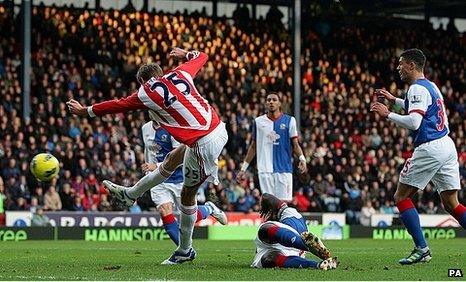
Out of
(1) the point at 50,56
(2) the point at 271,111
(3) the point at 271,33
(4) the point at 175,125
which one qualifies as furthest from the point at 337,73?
(4) the point at 175,125

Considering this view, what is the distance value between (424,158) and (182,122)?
291 cm

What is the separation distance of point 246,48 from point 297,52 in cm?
338

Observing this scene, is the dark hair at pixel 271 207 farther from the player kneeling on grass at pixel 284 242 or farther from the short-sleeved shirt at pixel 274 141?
the short-sleeved shirt at pixel 274 141

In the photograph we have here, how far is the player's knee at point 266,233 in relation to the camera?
11.7 meters

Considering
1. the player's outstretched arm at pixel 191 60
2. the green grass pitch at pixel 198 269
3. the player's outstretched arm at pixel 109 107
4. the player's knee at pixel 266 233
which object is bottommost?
the green grass pitch at pixel 198 269

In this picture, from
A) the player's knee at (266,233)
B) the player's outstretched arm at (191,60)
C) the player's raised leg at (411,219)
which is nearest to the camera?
the player's knee at (266,233)

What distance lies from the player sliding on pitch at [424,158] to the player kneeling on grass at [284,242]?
156 cm

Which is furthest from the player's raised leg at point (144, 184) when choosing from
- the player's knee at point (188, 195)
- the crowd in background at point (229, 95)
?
the crowd in background at point (229, 95)

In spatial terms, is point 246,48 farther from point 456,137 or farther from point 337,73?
point 456,137

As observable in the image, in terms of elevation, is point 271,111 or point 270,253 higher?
point 271,111

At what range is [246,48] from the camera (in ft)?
124

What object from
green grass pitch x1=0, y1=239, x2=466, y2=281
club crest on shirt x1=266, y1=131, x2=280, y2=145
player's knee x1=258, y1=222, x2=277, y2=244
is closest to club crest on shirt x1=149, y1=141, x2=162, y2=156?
green grass pitch x1=0, y1=239, x2=466, y2=281

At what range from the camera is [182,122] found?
488 inches

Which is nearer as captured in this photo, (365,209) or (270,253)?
(270,253)
